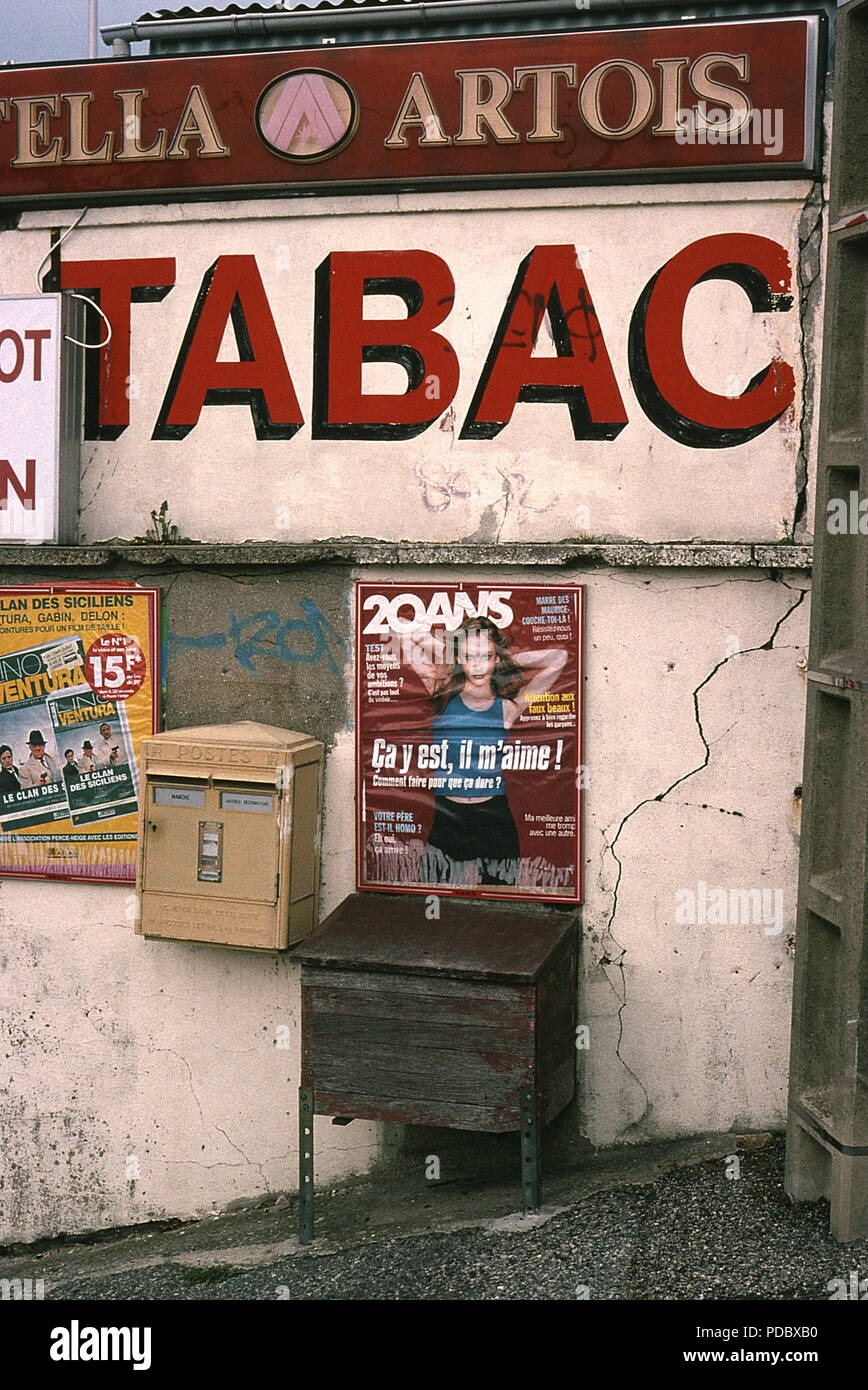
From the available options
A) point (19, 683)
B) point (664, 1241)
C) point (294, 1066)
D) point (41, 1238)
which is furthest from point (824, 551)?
point (41, 1238)

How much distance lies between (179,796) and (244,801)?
32 centimetres

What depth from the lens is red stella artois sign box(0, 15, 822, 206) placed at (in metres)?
5.88

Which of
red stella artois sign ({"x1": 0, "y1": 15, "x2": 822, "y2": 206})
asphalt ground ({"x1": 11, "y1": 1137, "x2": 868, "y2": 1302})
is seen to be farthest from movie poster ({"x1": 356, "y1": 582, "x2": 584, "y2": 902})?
red stella artois sign ({"x1": 0, "y1": 15, "x2": 822, "y2": 206})

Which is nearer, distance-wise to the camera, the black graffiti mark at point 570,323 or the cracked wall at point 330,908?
the cracked wall at point 330,908

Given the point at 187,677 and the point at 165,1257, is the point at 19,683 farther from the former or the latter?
the point at 165,1257

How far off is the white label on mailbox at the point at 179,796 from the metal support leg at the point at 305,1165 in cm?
134

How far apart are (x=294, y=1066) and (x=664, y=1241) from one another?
1985 mm

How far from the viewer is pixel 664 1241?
5.09 m

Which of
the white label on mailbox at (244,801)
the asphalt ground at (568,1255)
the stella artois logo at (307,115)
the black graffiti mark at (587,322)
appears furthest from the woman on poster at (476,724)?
the stella artois logo at (307,115)

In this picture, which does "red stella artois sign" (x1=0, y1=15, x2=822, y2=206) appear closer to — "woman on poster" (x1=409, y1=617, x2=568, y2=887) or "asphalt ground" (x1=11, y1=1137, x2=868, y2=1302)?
"woman on poster" (x1=409, y1=617, x2=568, y2=887)

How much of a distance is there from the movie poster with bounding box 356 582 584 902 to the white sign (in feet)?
5.16

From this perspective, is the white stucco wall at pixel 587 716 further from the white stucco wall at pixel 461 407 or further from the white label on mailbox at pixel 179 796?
the white label on mailbox at pixel 179 796

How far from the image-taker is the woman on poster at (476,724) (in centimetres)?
608
